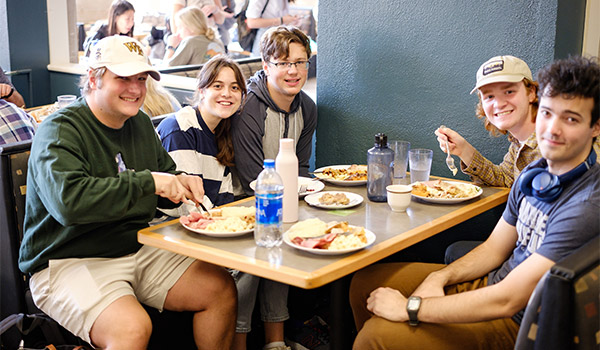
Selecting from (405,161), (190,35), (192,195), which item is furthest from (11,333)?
(190,35)

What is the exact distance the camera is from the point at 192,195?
2.22 meters

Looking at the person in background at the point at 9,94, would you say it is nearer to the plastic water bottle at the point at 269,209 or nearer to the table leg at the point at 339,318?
the plastic water bottle at the point at 269,209

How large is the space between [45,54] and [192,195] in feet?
13.1

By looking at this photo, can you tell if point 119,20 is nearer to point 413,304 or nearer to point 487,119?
point 487,119

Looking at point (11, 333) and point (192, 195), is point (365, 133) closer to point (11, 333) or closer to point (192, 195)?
point (192, 195)

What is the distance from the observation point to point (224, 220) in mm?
2080

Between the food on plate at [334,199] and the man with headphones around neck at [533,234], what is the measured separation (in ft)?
1.34

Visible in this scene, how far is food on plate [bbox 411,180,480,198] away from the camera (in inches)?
95.6

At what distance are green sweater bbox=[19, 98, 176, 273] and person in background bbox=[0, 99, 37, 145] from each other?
3.22ft

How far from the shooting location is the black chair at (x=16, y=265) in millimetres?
2395

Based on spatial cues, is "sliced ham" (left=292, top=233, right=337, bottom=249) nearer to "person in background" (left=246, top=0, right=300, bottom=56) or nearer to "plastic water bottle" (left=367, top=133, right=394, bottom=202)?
"plastic water bottle" (left=367, top=133, right=394, bottom=202)

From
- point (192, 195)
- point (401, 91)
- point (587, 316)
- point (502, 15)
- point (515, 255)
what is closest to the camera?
point (587, 316)

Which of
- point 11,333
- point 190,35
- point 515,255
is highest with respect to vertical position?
point 190,35

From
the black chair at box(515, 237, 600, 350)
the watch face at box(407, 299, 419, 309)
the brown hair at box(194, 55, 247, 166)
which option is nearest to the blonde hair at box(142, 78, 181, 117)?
the brown hair at box(194, 55, 247, 166)
